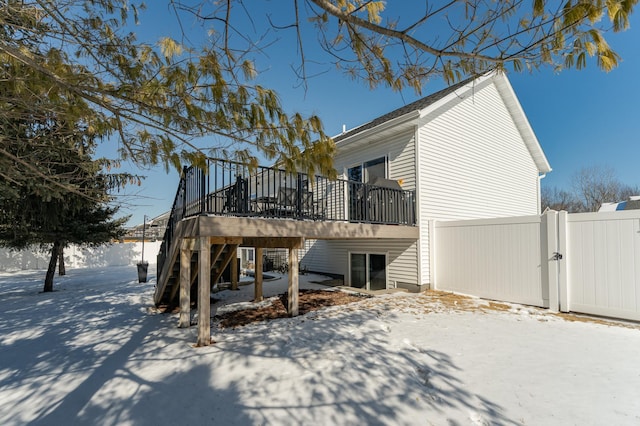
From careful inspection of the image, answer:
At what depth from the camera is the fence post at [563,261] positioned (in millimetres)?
5996

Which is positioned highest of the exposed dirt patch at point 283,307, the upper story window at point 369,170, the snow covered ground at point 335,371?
the upper story window at point 369,170

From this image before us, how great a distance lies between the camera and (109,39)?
347 cm

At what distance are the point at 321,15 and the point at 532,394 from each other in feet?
13.6

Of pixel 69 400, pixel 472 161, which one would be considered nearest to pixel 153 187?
pixel 69 400

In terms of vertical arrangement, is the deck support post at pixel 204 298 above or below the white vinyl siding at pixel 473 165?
below

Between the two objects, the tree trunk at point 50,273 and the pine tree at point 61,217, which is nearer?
the pine tree at point 61,217

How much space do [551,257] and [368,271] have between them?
16.5ft

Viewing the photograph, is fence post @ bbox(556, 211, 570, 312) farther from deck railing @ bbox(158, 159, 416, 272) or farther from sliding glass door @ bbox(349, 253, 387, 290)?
sliding glass door @ bbox(349, 253, 387, 290)

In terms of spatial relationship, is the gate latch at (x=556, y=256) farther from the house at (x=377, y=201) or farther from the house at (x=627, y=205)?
the house at (x=627, y=205)

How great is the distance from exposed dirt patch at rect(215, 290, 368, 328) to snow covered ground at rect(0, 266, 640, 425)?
0.55 meters

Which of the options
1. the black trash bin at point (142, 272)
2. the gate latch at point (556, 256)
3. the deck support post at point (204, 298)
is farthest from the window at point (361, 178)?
the black trash bin at point (142, 272)

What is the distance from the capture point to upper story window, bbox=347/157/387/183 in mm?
9609

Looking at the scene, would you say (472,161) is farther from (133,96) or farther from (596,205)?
(596,205)

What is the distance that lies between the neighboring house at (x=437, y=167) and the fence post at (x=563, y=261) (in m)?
2.93
